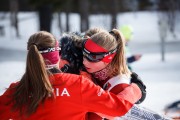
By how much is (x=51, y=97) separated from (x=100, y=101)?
1.04ft

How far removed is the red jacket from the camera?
2652 millimetres

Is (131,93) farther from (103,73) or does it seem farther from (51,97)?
(51,97)

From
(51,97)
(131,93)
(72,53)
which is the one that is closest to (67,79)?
(51,97)

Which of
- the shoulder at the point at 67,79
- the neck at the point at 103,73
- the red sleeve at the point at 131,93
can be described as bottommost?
the red sleeve at the point at 131,93

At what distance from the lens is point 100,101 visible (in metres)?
2.67

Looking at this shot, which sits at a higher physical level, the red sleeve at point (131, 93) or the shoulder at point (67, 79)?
the shoulder at point (67, 79)

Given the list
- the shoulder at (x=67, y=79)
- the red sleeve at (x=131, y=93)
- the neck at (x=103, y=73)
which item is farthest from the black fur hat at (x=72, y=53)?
the shoulder at (x=67, y=79)

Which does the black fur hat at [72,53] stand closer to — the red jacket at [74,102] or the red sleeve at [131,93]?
the red sleeve at [131,93]

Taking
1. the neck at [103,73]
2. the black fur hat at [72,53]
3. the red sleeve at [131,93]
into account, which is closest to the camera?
the red sleeve at [131,93]

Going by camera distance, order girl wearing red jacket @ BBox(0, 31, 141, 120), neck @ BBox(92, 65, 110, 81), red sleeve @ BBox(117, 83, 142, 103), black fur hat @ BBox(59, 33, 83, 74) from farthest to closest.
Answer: black fur hat @ BBox(59, 33, 83, 74) < neck @ BBox(92, 65, 110, 81) < red sleeve @ BBox(117, 83, 142, 103) < girl wearing red jacket @ BBox(0, 31, 141, 120)

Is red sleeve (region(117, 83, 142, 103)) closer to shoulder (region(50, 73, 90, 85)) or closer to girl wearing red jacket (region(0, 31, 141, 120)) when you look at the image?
girl wearing red jacket (region(0, 31, 141, 120))

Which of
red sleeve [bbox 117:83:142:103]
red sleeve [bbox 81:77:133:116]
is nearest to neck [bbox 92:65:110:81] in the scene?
red sleeve [bbox 117:83:142:103]

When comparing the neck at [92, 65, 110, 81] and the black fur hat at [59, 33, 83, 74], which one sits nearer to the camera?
the neck at [92, 65, 110, 81]

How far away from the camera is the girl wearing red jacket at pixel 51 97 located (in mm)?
2648
